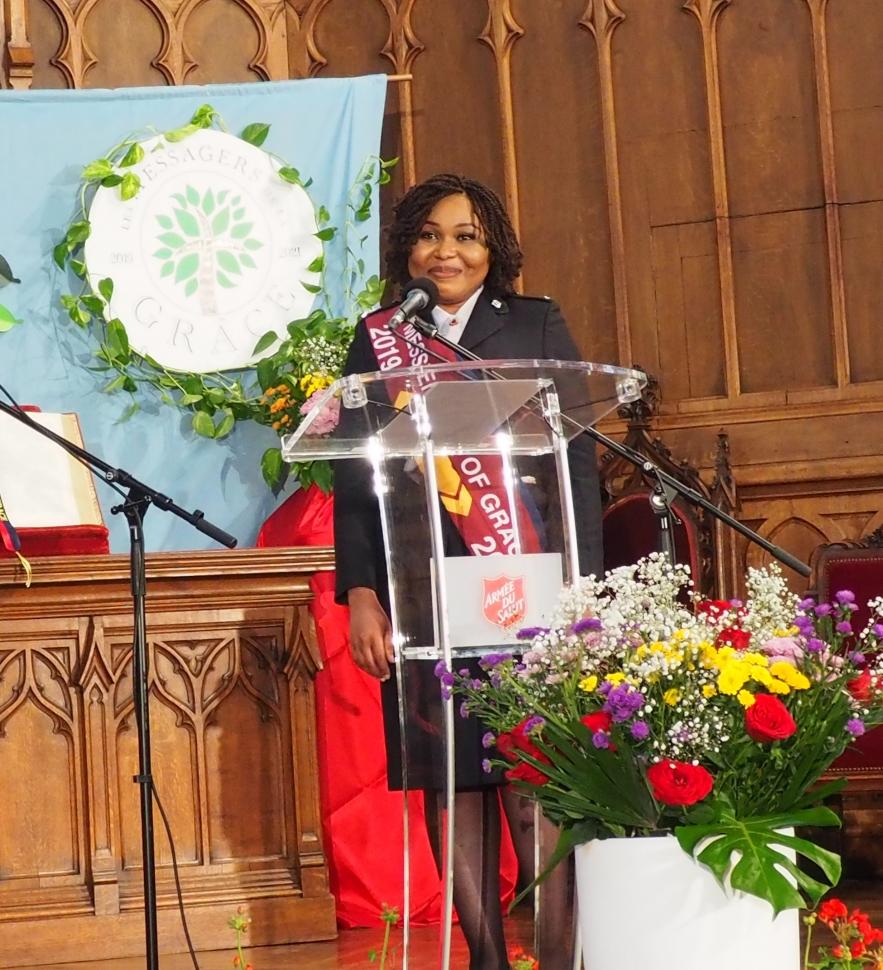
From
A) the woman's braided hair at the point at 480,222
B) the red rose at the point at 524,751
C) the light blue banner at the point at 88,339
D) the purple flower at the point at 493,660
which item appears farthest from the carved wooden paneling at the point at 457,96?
the red rose at the point at 524,751

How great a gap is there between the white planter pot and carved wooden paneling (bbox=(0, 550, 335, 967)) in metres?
1.97

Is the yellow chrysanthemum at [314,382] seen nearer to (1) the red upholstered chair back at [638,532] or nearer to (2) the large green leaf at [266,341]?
(2) the large green leaf at [266,341]

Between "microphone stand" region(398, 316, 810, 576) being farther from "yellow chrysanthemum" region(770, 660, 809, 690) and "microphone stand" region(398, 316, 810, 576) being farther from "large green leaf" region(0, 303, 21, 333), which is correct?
"large green leaf" region(0, 303, 21, 333)

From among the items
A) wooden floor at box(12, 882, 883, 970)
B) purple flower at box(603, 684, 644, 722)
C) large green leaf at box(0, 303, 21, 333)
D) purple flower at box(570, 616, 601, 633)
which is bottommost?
wooden floor at box(12, 882, 883, 970)

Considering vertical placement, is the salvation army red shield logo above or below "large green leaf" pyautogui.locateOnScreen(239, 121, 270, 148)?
below

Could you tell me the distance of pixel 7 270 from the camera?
16.2 ft

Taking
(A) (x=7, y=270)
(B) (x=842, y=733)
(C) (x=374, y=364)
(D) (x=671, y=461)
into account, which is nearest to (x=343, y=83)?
(A) (x=7, y=270)

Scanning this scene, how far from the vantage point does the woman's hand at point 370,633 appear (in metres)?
2.83

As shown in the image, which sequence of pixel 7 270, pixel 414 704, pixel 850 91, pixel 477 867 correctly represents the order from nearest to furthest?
1. pixel 414 704
2. pixel 477 867
3. pixel 7 270
4. pixel 850 91

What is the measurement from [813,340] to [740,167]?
2.08ft

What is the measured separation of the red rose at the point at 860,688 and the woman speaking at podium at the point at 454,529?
538 millimetres

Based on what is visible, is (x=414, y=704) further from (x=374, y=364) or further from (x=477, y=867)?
(x=374, y=364)

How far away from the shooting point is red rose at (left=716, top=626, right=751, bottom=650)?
7.70 feet

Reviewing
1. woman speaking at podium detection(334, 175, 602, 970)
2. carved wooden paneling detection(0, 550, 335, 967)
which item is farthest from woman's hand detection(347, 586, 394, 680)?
carved wooden paneling detection(0, 550, 335, 967)
